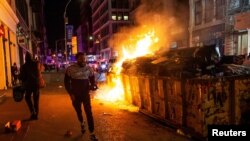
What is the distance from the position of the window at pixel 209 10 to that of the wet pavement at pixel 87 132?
1779 centimetres

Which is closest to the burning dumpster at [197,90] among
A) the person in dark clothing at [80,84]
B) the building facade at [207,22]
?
the person in dark clothing at [80,84]

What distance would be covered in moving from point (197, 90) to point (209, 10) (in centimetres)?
2146

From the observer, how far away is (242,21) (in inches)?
819

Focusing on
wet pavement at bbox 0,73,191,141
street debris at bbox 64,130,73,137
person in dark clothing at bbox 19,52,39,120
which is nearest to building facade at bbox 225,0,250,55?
wet pavement at bbox 0,73,191,141

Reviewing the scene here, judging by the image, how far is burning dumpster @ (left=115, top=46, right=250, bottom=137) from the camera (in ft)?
20.1

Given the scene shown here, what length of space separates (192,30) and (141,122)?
22.0m

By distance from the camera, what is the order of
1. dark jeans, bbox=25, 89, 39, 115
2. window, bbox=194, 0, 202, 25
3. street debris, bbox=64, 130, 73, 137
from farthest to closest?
window, bbox=194, 0, 202, 25 < dark jeans, bbox=25, 89, 39, 115 < street debris, bbox=64, 130, 73, 137

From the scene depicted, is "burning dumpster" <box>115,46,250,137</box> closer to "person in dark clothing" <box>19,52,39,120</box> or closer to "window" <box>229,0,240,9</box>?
"person in dark clothing" <box>19,52,39,120</box>

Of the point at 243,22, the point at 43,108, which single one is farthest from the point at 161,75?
the point at 243,22

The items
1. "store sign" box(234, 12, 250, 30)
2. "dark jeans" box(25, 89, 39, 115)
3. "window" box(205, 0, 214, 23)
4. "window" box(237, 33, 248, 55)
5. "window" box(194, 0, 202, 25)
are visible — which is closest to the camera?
"dark jeans" box(25, 89, 39, 115)

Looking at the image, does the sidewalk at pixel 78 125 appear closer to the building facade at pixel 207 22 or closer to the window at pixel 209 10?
the building facade at pixel 207 22

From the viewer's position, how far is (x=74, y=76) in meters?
6.60

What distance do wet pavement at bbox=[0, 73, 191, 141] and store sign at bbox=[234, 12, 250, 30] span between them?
13.2 metres

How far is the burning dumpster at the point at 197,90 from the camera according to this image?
612cm
